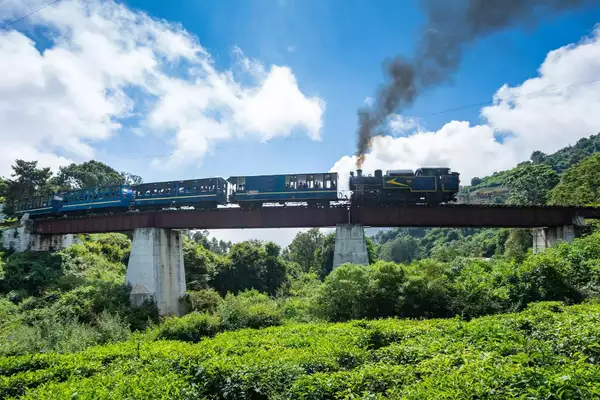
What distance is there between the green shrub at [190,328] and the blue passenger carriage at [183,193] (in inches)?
397

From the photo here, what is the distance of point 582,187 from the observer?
4081 cm

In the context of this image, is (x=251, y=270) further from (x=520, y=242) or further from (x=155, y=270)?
(x=520, y=242)

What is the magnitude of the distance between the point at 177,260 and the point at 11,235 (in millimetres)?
20085

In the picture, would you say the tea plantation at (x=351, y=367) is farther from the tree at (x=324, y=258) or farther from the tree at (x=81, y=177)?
the tree at (x=81, y=177)

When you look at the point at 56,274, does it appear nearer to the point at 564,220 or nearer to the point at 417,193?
the point at 417,193

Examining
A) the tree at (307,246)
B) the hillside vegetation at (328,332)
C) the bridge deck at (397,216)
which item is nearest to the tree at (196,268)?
the hillside vegetation at (328,332)

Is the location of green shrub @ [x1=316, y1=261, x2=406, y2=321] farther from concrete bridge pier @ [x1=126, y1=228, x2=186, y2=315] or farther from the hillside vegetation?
concrete bridge pier @ [x1=126, y1=228, x2=186, y2=315]

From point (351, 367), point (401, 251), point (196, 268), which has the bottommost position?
point (401, 251)

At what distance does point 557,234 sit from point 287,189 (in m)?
20.6

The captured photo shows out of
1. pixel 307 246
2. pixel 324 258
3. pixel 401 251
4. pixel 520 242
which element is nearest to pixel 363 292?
pixel 520 242

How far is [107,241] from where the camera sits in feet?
141

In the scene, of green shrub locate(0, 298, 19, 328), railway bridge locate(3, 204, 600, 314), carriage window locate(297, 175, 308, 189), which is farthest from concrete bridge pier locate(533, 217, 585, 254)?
green shrub locate(0, 298, 19, 328)

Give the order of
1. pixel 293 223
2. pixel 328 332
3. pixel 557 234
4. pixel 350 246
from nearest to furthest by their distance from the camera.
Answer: pixel 328 332 → pixel 350 246 → pixel 557 234 → pixel 293 223

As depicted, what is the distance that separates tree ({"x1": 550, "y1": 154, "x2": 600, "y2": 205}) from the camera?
1534 inches
